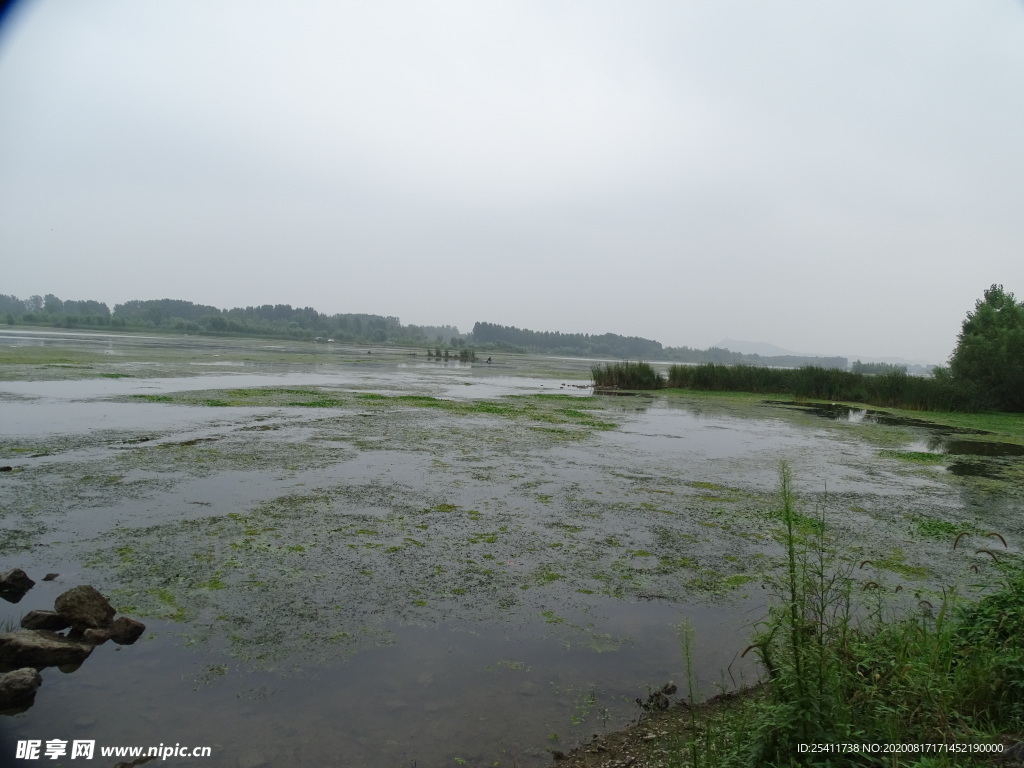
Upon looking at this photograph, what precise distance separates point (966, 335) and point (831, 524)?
82.1 feet

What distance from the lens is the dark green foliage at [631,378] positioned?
31.0 meters

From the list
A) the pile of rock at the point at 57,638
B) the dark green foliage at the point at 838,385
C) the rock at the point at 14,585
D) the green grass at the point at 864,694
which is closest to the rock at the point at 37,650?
the pile of rock at the point at 57,638

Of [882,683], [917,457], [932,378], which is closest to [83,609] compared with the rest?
[882,683]

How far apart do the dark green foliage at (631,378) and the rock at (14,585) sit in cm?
2811

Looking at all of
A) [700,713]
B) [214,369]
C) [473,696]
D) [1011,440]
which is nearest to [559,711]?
[473,696]

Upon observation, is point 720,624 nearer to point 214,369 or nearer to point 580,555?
point 580,555

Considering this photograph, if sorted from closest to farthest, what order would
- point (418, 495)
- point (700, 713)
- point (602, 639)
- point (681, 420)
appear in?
point (700, 713) → point (602, 639) → point (418, 495) → point (681, 420)

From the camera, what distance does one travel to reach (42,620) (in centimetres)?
→ 396

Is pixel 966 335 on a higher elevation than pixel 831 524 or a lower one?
higher

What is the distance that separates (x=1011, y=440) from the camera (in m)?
16.7

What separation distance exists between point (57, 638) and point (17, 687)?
1.92 feet

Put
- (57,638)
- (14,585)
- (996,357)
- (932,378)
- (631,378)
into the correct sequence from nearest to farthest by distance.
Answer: (57,638) < (14,585) < (996,357) < (932,378) < (631,378)

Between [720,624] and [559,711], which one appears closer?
[559,711]

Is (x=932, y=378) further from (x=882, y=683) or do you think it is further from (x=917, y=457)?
(x=882, y=683)
